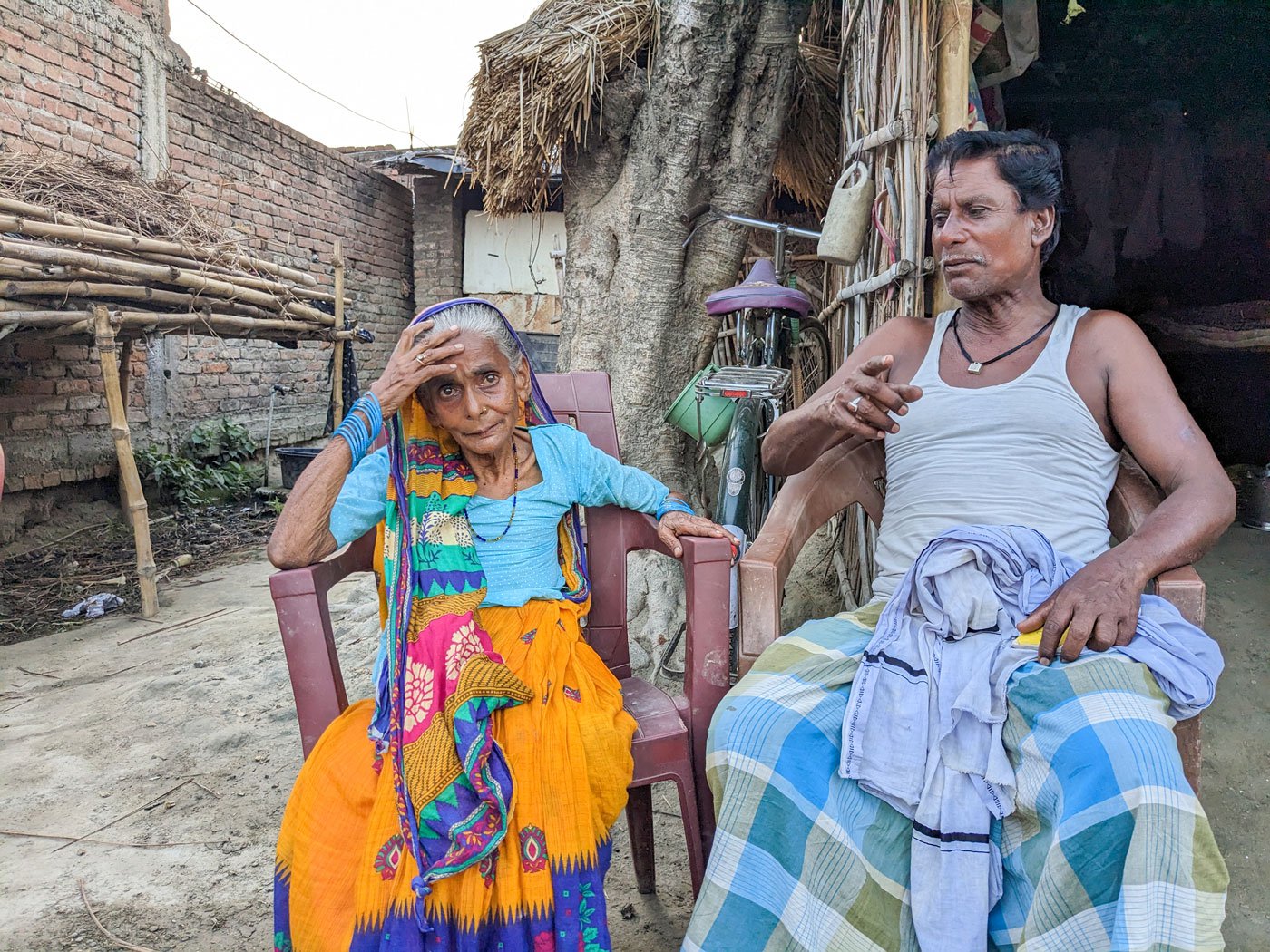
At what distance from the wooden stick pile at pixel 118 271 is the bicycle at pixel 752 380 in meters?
3.72

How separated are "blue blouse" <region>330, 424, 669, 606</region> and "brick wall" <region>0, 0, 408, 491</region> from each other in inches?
190

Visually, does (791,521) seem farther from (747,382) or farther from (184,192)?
(184,192)

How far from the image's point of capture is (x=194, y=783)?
284cm

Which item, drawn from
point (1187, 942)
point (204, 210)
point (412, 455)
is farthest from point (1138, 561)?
point (204, 210)

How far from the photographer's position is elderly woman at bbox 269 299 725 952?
5.00 ft

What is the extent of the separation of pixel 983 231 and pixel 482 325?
4.05 ft

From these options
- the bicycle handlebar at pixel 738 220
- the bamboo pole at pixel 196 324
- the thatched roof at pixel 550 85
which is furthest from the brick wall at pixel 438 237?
the bicycle handlebar at pixel 738 220

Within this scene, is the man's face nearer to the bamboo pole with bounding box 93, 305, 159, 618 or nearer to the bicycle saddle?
the bicycle saddle

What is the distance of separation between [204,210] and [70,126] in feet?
4.59

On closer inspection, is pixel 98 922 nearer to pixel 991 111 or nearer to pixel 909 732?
pixel 909 732

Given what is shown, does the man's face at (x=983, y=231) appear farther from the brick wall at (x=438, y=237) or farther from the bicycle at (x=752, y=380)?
the brick wall at (x=438, y=237)

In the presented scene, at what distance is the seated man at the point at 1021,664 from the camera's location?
4.03ft

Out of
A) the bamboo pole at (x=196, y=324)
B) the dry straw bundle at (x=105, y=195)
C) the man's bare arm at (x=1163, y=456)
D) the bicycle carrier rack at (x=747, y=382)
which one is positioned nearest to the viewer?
the man's bare arm at (x=1163, y=456)

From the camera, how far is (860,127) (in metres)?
3.05
